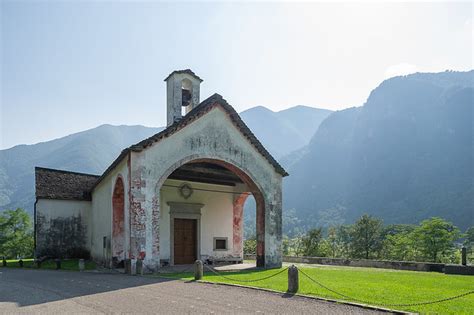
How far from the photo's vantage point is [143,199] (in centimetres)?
1631

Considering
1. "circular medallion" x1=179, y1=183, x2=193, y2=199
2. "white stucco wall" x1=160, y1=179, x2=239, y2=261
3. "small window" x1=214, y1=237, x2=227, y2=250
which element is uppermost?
"circular medallion" x1=179, y1=183, x2=193, y2=199

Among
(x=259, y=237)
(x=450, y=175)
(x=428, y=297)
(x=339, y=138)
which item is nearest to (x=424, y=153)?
(x=450, y=175)

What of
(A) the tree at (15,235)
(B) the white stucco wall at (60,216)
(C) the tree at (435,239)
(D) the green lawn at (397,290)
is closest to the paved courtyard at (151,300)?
(D) the green lawn at (397,290)

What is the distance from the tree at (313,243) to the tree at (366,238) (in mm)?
3861

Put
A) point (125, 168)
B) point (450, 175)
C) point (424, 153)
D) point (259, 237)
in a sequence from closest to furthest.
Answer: point (125, 168), point (259, 237), point (450, 175), point (424, 153)

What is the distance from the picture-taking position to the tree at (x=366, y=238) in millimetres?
36188

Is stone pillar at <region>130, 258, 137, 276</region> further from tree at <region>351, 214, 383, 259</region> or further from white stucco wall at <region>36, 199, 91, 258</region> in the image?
tree at <region>351, 214, 383, 259</region>

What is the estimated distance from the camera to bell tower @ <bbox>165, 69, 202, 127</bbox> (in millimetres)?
21688

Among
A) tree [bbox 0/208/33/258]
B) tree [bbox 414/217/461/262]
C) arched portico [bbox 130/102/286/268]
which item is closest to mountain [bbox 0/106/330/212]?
tree [bbox 0/208/33/258]

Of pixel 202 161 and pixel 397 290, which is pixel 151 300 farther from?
pixel 202 161

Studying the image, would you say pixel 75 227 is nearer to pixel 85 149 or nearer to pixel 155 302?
pixel 155 302

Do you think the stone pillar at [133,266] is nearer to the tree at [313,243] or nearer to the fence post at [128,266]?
the fence post at [128,266]

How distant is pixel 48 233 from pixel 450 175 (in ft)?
312

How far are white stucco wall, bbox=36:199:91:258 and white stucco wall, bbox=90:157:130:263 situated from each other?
75 centimetres
